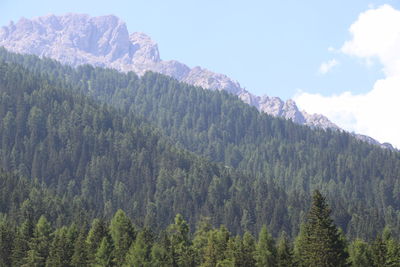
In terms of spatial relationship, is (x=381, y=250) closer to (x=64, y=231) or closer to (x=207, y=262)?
(x=207, y=262)

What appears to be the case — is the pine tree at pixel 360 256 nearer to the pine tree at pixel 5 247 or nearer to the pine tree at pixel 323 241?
the pine tree at pixel 323 241

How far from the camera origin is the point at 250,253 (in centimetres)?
10206

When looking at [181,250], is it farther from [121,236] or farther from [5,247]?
[5,247]

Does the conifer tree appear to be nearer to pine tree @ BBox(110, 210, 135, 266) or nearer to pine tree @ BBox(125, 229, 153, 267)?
pine tree @ BBox(110, 210, 135, 266)

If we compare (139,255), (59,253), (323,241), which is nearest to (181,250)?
(139,255)

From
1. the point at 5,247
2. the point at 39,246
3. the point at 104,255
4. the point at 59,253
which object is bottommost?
the point at 5,247

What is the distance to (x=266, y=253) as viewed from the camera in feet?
354

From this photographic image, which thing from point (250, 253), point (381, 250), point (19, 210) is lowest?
point (19, 210)

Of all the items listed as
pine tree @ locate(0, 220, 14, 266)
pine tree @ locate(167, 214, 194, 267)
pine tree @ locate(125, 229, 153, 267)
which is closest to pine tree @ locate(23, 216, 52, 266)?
pine tree @ locate(0, 220, 14, 266)

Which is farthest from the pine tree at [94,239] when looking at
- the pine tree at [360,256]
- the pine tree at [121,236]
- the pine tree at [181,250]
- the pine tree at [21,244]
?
the pine tree at [360,256]

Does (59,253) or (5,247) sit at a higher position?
(59,253)

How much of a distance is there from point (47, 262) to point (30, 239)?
10.3 metres

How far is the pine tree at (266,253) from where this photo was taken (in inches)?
4140

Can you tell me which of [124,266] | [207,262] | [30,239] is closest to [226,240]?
[207,262]
